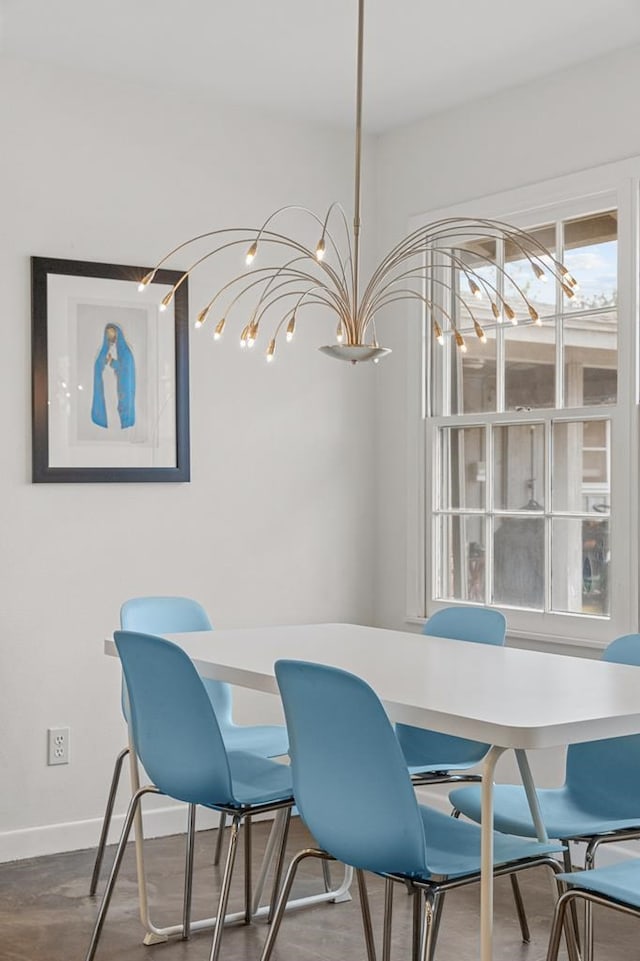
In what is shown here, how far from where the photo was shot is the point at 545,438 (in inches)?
178

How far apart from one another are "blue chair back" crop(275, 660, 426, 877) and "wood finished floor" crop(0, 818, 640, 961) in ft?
3.51

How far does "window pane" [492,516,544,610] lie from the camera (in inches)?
179

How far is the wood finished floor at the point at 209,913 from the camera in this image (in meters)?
3.45

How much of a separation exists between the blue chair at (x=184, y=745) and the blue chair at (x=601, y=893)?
3.24 feet

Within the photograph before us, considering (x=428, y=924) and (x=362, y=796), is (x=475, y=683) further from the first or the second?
(x=428, y=924)

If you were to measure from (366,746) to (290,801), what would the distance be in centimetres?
76

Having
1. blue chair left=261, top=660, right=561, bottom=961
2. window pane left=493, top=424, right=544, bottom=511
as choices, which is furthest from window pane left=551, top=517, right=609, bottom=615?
blue chair left=261, top=660, right=561, bottom=961

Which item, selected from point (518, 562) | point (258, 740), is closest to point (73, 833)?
point (258, 740)

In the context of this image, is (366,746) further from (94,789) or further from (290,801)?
(94,789)

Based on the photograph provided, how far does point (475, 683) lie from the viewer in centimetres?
289

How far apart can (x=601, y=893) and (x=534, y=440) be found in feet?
8.26

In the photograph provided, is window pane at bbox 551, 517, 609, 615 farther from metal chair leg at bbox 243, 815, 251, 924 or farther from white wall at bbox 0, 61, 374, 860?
metal chair leg at bbox 243, 815, 251, 924

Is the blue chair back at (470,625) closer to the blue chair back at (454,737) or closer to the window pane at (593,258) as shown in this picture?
the blue chair back at (454,737)

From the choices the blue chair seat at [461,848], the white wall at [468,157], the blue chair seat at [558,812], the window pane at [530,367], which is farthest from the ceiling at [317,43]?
the blue chair seat at [461,848]
